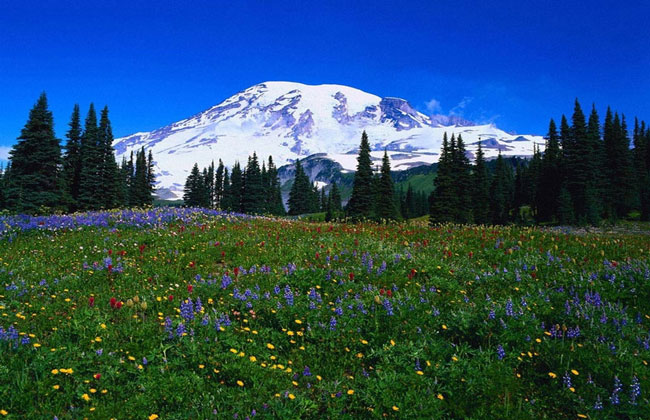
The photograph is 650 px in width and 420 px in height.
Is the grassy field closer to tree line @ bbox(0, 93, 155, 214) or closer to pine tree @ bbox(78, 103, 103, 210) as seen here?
tree line @ bbox(0, 93, 155, 214)

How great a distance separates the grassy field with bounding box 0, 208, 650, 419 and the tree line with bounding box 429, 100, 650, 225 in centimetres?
4929

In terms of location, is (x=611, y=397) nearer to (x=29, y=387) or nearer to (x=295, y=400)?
(x=295, y=400)

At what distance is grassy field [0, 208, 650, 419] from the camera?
4.28 m

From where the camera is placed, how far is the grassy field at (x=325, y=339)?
428 cm

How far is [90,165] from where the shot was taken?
177ft

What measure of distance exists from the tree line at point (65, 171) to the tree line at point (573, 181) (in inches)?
1851

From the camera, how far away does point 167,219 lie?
15.5 m

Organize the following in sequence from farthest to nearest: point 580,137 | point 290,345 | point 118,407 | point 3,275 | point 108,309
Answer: point 580,137 < point 3,275 < point 108,309 < point 290,345 < point 118,407

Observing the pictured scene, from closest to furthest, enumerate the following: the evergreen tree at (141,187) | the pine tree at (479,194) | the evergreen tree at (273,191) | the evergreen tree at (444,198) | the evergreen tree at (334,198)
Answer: the evergreen tree at (444,198) → the pine tree at (479,194) → the evergreen tree at (141,187) → the evergreen tree at (334,198) → the evergreen tree at (273,191)

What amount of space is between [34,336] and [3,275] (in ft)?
12.3

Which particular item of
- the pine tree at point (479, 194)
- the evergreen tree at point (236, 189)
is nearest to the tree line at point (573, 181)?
the pine tree at point (479, 194)

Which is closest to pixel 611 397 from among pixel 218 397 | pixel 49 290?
pixel 218 397

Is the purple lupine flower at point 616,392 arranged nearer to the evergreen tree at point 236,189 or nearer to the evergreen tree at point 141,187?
the evergreen tree at point 141,187

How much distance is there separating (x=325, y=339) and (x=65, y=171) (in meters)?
59.8
